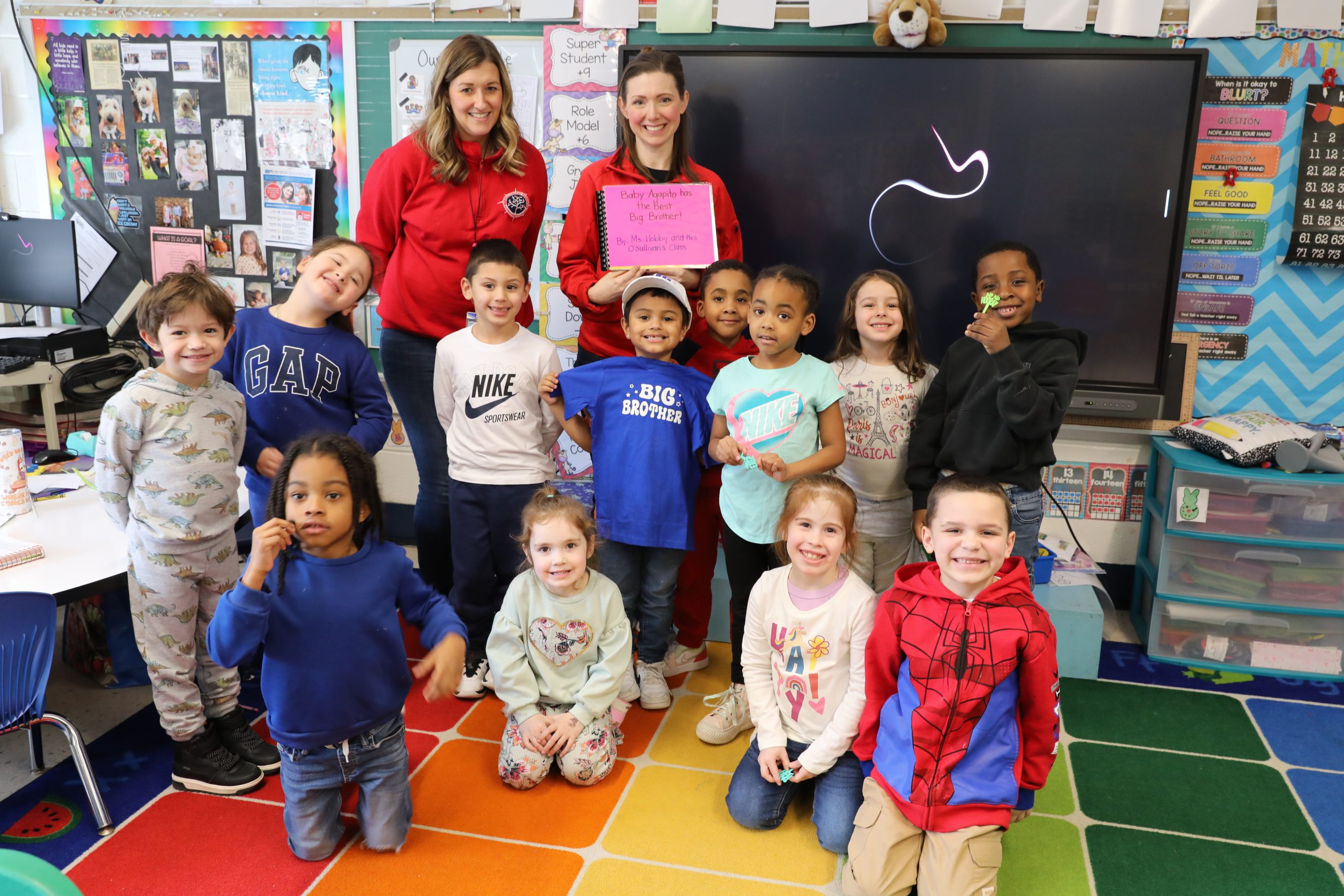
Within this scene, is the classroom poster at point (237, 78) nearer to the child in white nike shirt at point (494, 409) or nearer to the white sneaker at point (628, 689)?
the child in white nike shirt at point (494, 409)

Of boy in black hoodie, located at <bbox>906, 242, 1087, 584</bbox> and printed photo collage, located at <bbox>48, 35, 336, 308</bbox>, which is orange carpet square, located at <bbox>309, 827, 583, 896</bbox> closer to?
boy in black hoodie, located at <bbox>906, 242, 1087, 584</bbox>

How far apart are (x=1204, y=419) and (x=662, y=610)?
1733 mm

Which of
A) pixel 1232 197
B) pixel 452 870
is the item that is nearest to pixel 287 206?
pixel 452 870

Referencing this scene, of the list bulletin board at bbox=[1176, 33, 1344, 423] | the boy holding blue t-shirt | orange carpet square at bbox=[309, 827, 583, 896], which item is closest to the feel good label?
bulletin board at bbox=[1176, 33, 1344, 423]

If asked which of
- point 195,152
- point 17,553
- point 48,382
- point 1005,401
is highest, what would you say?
point 195,152

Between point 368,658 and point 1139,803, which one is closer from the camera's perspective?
point 368,658

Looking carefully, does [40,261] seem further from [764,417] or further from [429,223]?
[764,417]

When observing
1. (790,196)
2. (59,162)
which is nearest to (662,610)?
(790,196)

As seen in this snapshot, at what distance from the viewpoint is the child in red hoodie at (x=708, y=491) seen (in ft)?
7.89

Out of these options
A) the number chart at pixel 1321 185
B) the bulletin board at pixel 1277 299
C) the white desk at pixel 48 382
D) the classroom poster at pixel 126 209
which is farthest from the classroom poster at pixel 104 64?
the number chart at pixel 1321 185

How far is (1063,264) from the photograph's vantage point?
2850mm

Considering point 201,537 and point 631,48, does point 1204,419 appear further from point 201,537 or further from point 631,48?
point 201,537

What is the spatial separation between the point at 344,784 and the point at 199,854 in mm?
295

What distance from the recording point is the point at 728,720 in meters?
2.34
